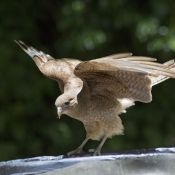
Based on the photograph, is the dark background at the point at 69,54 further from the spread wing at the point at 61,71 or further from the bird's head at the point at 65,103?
the bird's head at the point at 65,103

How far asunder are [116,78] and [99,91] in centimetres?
26

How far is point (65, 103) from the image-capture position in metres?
4.22

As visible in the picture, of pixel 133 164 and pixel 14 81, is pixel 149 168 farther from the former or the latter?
pixel 14 81

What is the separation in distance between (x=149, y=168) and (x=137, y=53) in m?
4.03

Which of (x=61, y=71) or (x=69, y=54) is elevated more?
(x=61, y=71)

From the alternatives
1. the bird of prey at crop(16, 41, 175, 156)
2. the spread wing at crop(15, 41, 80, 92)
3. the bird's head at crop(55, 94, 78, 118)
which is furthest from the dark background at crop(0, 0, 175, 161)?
the bird's head at crop(55, 94, 78, 118)

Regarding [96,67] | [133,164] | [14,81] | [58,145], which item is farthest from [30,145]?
[133,164]

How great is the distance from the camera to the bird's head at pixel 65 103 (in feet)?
13.6

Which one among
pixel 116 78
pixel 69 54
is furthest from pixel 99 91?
pixel 69 54

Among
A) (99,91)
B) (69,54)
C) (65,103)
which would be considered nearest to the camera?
(65,103)

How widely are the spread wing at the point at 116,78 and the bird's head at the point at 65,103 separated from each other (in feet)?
0.52

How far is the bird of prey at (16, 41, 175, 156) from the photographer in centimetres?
423

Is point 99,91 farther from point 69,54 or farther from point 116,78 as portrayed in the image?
point 69,54

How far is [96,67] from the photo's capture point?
4.04 m
